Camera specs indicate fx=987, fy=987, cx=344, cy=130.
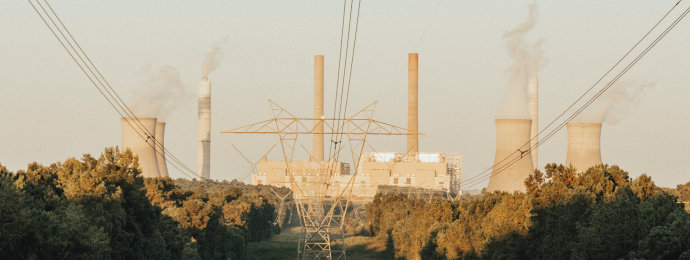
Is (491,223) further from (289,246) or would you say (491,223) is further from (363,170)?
(363,170)

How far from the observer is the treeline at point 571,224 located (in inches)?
1191

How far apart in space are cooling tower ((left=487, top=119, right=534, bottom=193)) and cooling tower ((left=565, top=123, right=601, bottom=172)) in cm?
515

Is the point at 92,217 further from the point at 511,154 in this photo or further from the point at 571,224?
the point at 511,154

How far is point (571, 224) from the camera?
36.8 meters

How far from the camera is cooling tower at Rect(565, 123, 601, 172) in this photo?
91062 millimetres

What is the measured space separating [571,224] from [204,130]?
112 m

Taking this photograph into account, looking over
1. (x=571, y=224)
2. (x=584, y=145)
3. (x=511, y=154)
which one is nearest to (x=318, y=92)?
(x=511, y=154)

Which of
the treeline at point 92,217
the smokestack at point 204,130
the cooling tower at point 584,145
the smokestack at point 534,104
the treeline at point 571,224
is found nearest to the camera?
the treeline at point 92,217

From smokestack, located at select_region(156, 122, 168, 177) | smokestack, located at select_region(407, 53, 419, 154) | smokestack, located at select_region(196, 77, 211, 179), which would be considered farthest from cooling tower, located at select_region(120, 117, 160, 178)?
smokestack, located at select_region(407, 53, 419, 154)

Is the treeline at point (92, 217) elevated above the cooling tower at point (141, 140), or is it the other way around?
the cooling tower at point (141, 140)

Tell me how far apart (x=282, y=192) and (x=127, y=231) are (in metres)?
105

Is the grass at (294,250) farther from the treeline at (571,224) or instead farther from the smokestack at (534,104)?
the smokestack at (534,104)

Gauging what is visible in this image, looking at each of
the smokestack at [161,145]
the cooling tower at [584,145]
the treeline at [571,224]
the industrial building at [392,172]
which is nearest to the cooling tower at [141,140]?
the smokestack at [161,145]

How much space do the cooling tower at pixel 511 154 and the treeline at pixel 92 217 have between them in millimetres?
43471
